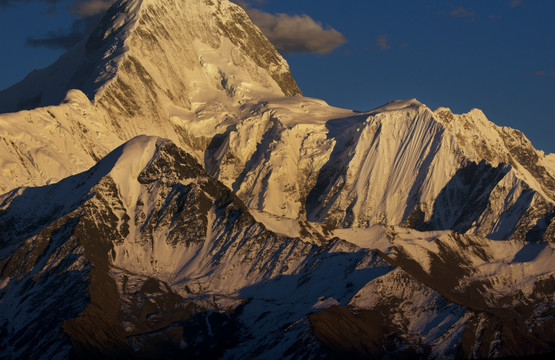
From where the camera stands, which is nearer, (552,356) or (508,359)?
(552,356)
